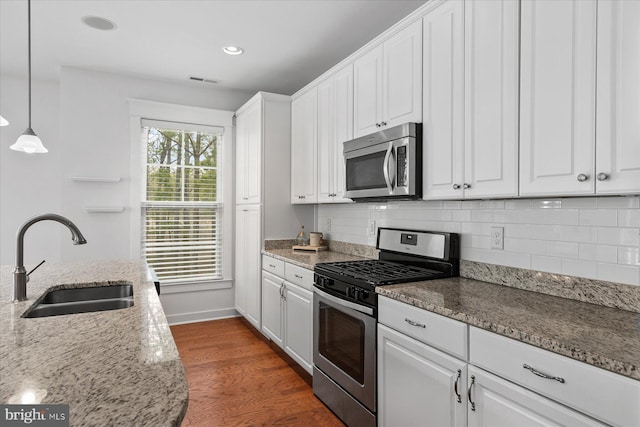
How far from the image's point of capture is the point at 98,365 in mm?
904

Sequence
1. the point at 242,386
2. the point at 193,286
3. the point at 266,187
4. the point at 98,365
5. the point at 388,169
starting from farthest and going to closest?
the point at 193,286 < the point at 266,187 < the point at 242,386 < the point at 388,169 < the point at 98,365

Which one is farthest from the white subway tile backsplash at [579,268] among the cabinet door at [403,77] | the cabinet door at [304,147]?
the cabinet door at [304,147]

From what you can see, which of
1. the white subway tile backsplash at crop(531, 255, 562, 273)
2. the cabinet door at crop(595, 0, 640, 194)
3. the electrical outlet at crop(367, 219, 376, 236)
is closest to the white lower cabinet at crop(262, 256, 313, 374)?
the electrical outlet at crop(367, 219, 376, 236)

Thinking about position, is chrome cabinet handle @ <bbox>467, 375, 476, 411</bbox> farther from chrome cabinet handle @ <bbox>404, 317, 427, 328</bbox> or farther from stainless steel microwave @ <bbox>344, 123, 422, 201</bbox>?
stainless steel microwave @ <bbox>344, 123, 422, 201</bbox>

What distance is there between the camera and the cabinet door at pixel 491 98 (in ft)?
5.53

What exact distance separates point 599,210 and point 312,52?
8.52 ft

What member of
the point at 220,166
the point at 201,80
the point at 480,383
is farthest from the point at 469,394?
the point at 201,80

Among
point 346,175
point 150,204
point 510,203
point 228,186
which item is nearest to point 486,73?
point 510,203

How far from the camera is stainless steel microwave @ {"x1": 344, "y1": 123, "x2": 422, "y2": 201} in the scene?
7.22 feet

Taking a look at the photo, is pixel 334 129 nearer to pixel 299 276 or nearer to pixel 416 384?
pixel 299 276

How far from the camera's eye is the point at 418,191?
2221 mm

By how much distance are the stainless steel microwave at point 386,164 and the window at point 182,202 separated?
85.3 inches

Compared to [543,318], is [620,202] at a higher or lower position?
higher

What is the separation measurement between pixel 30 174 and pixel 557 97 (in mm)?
4785
